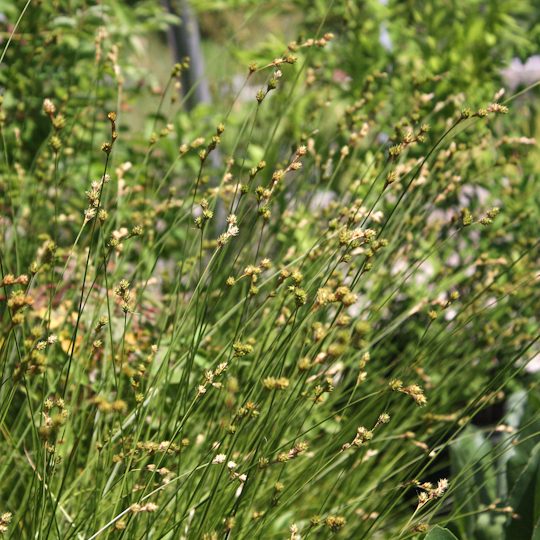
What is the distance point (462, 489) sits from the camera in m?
1.94

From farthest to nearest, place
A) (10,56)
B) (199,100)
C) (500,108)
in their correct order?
(199,100)
(10,56)
(500,108)

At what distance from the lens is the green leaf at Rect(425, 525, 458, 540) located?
1.37 m

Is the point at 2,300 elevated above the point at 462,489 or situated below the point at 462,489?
above

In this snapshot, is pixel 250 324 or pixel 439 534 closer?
pixel 439 534

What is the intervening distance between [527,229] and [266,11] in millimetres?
1801

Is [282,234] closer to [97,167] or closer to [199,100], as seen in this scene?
[97,167]

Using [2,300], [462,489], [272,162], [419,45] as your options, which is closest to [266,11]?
[419,45]

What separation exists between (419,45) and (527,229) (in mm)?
775

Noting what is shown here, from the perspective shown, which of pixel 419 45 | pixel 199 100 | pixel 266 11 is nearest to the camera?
pixel 419 45

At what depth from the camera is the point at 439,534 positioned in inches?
54.6

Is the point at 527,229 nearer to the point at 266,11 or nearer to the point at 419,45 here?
the point at 419,45

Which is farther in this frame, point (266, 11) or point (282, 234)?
point (266, 11)

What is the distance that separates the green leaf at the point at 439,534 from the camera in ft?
4.50


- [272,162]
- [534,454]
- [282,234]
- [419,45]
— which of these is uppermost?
[419,45]
